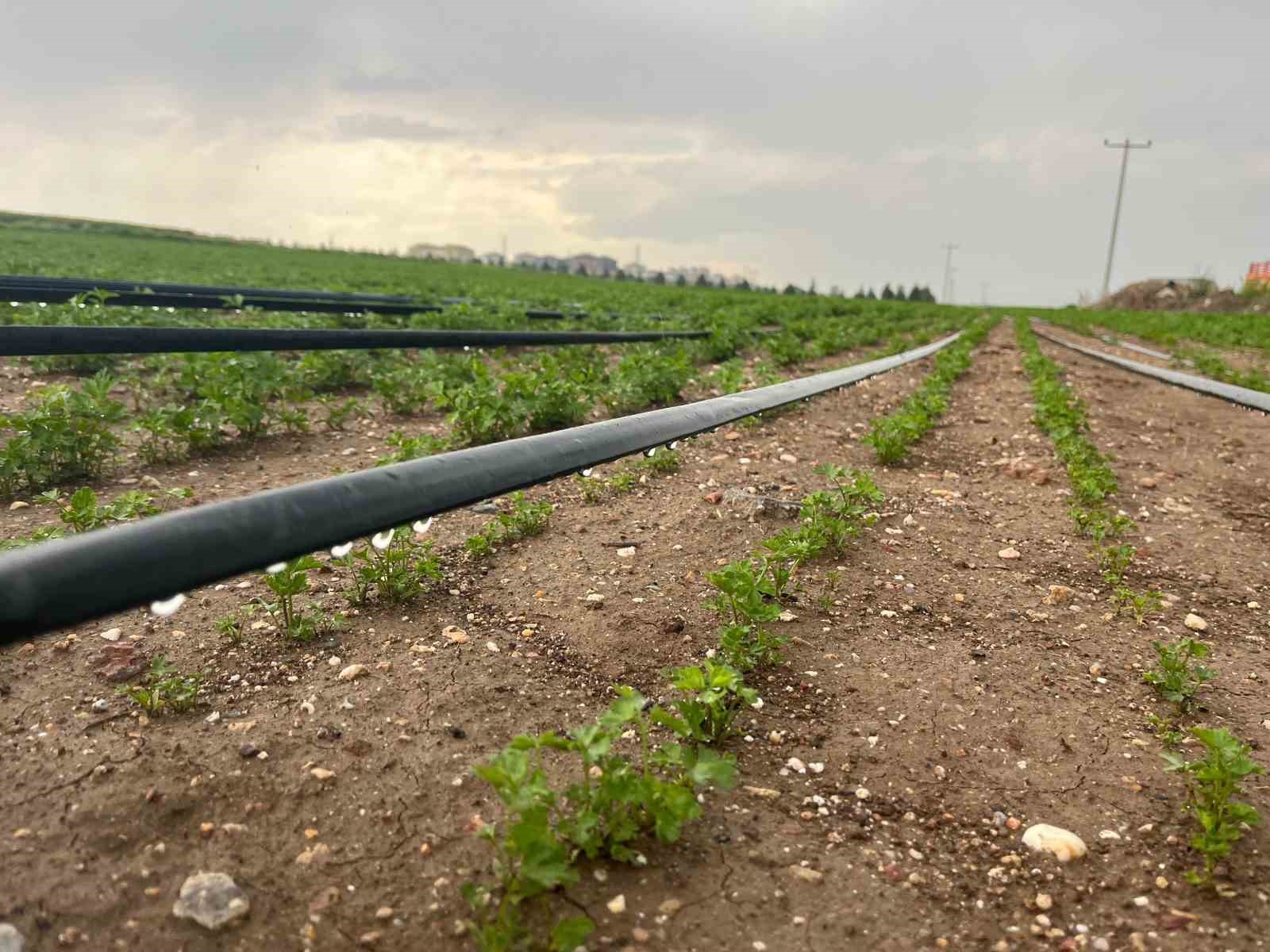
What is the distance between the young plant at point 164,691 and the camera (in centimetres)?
216

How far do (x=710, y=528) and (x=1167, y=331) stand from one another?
2326 cm

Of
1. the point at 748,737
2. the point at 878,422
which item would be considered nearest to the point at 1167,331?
the point at 878,422

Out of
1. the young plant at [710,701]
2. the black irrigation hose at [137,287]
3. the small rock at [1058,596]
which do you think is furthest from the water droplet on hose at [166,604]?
the black irrigation hose at [137,287]

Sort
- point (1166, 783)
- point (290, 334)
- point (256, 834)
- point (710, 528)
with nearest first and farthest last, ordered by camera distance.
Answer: point (256, 834) → point (1166, 783) → point (710, 528) → point (290, 334)

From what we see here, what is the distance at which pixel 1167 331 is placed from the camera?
2244 centimetres

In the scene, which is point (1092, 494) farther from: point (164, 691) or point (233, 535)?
point (233, 535)

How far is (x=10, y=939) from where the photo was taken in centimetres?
144

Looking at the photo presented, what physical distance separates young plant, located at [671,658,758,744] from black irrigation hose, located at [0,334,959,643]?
1.92 ft

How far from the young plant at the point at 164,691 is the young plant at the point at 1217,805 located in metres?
2.28

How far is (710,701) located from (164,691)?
1.38 meters

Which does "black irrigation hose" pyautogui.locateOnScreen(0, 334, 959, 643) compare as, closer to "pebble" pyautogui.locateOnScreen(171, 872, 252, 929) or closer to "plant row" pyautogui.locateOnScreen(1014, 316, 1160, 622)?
"pebble" pyautogui.locateOnScreen(171, 872, 252, 929)

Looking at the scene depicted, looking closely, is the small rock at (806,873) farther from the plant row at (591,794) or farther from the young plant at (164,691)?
the young plant at (164,691)

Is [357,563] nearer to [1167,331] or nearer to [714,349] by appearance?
[714,349]

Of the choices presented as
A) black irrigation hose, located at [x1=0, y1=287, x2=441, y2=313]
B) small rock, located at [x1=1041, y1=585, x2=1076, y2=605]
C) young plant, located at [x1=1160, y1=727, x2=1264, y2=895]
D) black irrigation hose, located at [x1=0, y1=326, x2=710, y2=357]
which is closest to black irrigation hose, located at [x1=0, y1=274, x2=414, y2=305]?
black irrigation hose, located at [x1=0, y1=287, x2=441, y2=313]
